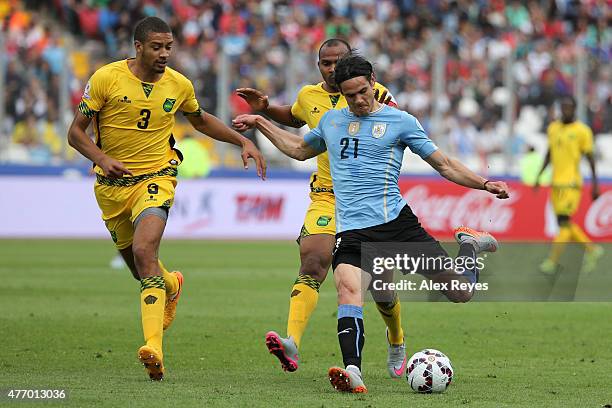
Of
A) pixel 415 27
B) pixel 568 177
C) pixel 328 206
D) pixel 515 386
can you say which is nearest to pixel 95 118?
pixel 328 206

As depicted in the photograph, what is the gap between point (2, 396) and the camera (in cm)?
755

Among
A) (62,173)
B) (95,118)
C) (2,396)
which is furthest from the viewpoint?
(62,173)

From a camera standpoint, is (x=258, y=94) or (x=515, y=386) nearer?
(x=515, y=386)

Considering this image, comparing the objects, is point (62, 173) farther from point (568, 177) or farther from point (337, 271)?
point (337, 271)

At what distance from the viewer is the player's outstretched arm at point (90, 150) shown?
8.98 meters

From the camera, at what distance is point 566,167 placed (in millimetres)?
18953

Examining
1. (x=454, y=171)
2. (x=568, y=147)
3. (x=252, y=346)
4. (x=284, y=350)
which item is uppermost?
(x=568, y=147)

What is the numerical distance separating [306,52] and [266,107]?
15445mm

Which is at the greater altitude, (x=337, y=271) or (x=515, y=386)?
(x=337, y=271)

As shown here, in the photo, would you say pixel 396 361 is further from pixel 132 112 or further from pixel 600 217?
pixel 600 217

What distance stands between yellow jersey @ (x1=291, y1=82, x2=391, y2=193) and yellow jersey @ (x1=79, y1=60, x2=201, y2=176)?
1.00 m

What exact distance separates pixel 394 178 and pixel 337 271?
31.3 inches

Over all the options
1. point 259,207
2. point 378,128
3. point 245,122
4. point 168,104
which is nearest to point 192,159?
point 259,207

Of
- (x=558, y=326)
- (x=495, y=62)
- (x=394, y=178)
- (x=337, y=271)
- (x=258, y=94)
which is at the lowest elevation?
(x=558, y=326)
